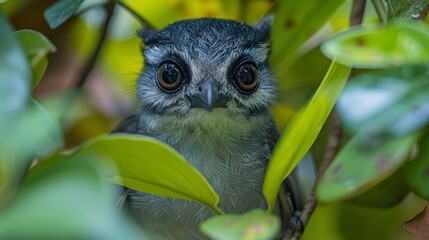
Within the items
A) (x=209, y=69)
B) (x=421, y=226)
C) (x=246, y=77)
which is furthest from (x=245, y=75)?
(x=421, y=226)

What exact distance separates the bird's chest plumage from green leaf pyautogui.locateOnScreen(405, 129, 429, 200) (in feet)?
3.20

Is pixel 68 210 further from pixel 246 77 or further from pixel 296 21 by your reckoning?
pixel 246 77

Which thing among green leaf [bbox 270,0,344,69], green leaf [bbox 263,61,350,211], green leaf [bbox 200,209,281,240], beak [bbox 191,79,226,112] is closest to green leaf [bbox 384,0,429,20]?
green leaf [bbox 263,61,350,211]

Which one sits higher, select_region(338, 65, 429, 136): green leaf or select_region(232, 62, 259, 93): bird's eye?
select_region(338, 65, 429, 136): green leaf

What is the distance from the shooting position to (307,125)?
1081 millimetres

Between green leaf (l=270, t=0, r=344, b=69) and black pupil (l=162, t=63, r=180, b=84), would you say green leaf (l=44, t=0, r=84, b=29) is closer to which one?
green leaf (l=270, t=0, r=344, b=69)

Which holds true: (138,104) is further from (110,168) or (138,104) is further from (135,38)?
(110,168)

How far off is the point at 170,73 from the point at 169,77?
0.04 ft

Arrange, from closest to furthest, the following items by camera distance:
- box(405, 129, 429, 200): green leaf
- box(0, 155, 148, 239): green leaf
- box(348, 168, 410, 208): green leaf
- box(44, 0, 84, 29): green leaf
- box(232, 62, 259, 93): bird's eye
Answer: box(0, 155, 148, 239): green leaf, box(405, 129, 429, 200): green leaf, box(44, 0, 84, 29): green leaf, box(348, 168, 410, 208): green leaf, box(232, 62, 259, 93): bird's eye

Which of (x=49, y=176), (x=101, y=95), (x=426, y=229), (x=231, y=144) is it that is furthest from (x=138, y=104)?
(x=49, y=176)

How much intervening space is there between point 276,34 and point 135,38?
595 mm

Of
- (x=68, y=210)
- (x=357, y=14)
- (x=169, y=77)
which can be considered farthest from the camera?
(x=169, y=77)

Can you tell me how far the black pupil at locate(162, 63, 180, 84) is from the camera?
6.72ft

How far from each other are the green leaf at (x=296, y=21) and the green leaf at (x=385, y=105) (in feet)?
2.32
